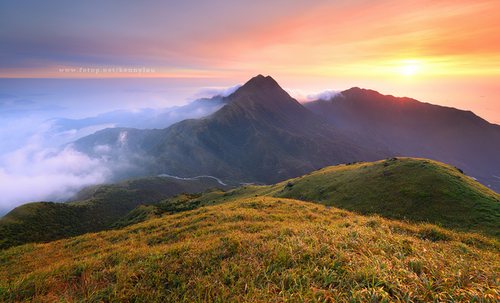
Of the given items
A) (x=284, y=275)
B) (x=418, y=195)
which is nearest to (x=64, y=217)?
(x=284, y=275)

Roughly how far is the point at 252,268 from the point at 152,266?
11.5 ft

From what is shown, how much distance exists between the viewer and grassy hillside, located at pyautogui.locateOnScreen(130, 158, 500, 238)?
766 inches

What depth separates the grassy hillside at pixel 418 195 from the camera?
63.8ft

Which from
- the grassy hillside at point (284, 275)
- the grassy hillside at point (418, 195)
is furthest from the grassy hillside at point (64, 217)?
the grassy hillside at point (284, 275)

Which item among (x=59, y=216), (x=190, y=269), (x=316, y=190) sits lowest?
(x=59, y=216)

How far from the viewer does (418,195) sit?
24438 mm

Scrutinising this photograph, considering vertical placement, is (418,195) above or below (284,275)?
below

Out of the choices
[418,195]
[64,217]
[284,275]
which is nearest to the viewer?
[284,275]

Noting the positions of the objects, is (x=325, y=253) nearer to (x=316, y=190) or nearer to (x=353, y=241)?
(x=353, y=241)

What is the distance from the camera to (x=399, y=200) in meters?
25.4

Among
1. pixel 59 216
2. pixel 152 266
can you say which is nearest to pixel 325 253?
pixel 152 266

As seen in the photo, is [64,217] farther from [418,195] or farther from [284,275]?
[418,195]

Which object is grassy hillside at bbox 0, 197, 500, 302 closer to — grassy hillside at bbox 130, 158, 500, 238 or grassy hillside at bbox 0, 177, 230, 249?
grassy hillside at bbox 130, 158, 500, 238

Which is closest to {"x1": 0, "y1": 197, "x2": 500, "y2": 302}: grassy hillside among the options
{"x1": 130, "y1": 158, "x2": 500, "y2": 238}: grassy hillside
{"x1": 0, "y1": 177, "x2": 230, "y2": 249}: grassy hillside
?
{"x1": 130, "y1": 158, "x2": 500, "y2": 238}: grassy hillside
